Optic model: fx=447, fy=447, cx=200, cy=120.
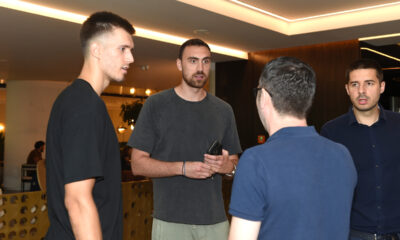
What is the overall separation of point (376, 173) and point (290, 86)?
1376 millimetres

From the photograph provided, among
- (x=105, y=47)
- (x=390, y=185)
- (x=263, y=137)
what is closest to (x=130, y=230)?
(x=390, y=185)

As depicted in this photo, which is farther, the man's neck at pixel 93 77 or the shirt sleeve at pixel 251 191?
the man's neck at pixel 93 77

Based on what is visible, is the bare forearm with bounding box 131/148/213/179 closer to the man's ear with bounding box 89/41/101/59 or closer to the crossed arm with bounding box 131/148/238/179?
the crossed arm with bounding box 131/148/238/179

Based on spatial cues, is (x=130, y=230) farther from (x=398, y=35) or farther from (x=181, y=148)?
(x=398, y=35)

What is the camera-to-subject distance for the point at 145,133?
244cm

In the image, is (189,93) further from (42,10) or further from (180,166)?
(42,10)

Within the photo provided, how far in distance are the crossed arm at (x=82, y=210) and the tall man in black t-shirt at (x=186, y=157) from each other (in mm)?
951

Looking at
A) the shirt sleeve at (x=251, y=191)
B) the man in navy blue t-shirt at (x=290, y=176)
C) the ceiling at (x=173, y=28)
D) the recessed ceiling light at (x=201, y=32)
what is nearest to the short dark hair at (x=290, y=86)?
the man in navy blue t-shirt at (x=290, y=176)

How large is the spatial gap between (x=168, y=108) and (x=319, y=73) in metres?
6.00

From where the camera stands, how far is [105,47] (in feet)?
5.10

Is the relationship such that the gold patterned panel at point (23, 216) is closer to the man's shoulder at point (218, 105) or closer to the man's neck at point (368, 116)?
the man's shoulder at point (218, 105)

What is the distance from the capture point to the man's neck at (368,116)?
247 centimetres

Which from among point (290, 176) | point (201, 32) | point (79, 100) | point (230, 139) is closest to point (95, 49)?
point (79, 100)

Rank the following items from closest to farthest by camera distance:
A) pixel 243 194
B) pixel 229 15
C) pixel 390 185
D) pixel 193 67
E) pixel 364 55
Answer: pixel 243 194 < pixel 390 185 < pixel 193 67 < pixel 229 15 < pixel 364 55
